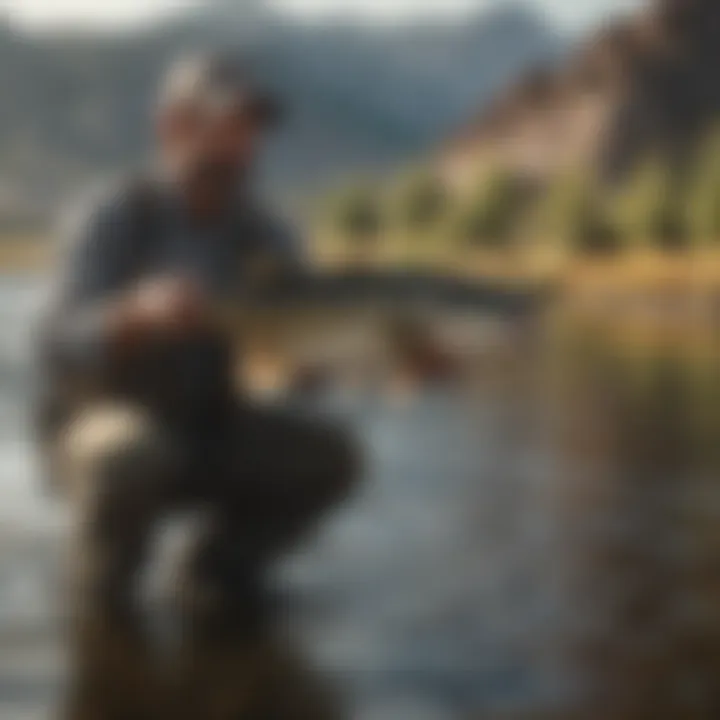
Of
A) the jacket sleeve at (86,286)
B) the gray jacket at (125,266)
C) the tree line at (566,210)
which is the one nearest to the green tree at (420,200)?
the tree line at (566,210)

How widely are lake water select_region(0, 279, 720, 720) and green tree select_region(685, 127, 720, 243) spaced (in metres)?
0.11

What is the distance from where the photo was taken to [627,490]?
1056mm

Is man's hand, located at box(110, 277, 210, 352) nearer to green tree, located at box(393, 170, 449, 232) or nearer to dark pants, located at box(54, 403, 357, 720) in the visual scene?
dark pants, located at box(54, 403, 357, 720)

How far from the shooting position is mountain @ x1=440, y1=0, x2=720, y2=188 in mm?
1047

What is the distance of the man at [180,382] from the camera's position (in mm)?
1004

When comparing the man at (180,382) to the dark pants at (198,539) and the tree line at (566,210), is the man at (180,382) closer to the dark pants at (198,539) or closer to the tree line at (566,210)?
the dark pants at (198,539)

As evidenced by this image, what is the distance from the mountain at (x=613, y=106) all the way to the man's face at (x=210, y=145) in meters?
0.16

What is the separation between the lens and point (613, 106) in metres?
1.05

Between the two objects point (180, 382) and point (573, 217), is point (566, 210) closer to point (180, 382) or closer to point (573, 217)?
point (573, 217)

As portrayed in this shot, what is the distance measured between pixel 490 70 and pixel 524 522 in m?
0.36

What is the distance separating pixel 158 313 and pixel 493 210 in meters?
0.28

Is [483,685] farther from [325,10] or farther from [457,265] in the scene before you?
[325,10]

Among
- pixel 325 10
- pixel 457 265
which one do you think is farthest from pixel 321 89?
pixel 457 265

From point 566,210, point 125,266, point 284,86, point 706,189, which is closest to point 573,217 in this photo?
point 566,210
